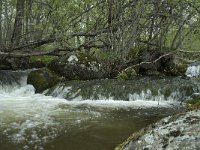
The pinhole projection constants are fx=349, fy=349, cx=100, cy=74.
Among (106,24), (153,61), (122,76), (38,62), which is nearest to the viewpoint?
(122,76)

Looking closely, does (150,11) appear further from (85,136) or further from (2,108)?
(85,136)

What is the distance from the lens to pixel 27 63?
15.1m

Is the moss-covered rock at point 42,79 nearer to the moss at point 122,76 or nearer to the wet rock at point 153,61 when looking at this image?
the moss at point 122,76

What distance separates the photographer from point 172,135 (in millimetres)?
2508

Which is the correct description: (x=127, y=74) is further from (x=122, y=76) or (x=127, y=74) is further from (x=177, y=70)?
(x=177, y=70)

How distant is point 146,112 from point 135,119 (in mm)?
965

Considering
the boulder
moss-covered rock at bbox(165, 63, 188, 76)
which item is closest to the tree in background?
the boulder

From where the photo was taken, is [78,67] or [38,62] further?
[38,62]

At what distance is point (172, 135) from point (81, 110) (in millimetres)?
6437

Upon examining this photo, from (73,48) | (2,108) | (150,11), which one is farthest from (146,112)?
(150,11)

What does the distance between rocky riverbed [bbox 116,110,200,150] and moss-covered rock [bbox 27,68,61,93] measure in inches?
A: 377

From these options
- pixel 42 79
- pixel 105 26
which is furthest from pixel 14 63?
pixel 105 26

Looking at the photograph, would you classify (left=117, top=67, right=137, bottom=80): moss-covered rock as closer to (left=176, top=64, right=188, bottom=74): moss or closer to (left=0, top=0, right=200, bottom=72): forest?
(left=0, top=0, right=200, bottom=72): forest

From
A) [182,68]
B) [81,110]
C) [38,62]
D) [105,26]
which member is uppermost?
[105,26]
